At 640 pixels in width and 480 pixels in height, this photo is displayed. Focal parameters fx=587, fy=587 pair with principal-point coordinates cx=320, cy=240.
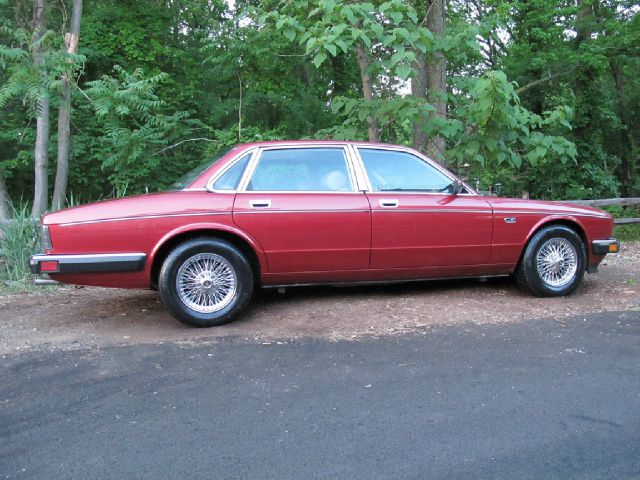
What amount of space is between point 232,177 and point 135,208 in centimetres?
89

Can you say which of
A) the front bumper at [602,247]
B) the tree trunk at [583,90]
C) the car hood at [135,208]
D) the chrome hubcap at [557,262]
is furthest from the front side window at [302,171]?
the tree trunk at [583,90]

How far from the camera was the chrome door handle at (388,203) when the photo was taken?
5426 mm

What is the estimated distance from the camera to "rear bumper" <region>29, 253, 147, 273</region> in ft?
15.2

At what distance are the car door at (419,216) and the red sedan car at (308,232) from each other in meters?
0.01

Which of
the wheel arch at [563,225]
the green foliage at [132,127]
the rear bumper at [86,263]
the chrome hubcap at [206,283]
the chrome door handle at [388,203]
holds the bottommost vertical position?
the chrome hubcap at [206,283]

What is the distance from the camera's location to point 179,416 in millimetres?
3232

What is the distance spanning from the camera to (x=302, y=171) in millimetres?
5438

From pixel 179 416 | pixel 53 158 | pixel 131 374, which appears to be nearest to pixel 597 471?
A: pixel 179 416

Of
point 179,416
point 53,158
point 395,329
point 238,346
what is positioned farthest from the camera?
point 53,158

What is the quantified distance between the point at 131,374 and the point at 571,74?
1678cm

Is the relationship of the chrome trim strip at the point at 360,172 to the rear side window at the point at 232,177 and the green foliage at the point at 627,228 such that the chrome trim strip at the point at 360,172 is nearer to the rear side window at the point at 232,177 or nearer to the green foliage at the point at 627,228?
the rear side window at the point at 232,177

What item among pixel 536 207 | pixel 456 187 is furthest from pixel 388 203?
pixel 536 207

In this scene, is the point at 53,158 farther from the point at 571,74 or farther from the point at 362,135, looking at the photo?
the point at 571,74

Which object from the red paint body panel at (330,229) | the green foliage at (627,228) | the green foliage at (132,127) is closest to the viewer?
the red paint body panel at (330,229)
